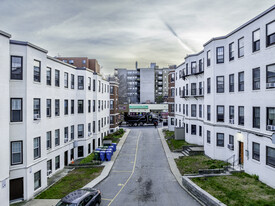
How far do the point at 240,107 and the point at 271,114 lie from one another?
170 inches

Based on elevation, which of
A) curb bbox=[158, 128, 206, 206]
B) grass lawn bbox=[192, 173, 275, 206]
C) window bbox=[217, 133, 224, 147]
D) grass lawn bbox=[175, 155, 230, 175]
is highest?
window bbox=[217, 133, 224, 147]

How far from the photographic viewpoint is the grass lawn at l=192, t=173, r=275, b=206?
41.0 ft

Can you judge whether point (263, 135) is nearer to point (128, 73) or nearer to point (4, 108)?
point (4, 108)

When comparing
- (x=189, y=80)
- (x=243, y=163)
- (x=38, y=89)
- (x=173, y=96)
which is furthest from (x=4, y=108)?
(x=173, y=96)

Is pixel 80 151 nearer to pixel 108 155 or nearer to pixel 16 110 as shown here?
pixel 108 155

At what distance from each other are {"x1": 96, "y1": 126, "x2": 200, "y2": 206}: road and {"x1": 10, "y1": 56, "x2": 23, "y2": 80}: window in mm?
10668

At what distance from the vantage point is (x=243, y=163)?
18766 millimetres

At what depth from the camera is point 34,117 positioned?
16312mm

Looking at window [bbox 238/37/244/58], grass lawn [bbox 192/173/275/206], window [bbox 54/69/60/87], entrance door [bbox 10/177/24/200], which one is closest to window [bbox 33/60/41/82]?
window [bbox 54/69/60/87]

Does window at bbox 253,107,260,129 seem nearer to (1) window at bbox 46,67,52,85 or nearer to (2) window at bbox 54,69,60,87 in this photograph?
(1) window at bbox 46,67,52,85

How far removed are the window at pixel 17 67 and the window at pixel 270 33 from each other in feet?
60.9

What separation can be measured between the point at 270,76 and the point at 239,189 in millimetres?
8593

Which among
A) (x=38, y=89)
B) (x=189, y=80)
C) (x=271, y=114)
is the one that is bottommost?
(x=271, y=114)

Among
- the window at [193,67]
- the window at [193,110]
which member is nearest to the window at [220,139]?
the window at [193,110]
